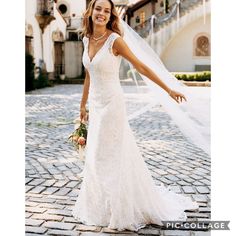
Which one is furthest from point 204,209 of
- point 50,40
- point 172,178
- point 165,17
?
point 165,17

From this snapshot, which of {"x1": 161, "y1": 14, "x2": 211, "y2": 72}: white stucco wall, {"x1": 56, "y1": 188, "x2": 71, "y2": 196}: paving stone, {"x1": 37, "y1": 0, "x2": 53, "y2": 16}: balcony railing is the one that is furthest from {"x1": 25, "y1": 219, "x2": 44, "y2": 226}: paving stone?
{"x1": 161, "y1": 14, "x2": 211, "y2": 72}: white stucco wall

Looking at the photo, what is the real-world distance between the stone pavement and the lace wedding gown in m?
0.14

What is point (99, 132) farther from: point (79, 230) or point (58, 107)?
point (58, 107)

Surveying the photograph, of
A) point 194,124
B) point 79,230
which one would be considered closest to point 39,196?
point 79,230

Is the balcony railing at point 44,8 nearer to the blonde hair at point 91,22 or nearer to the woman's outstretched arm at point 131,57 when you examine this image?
the blonde hair at point 91,22

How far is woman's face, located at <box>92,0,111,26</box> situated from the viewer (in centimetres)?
339

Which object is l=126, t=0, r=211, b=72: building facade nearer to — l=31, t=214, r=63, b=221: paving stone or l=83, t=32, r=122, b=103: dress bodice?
l=83, t=32, r=122, b=103: dress bodice

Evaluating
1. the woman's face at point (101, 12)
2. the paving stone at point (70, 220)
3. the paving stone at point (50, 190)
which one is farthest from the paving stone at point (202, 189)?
the woman's face at point (101, 12)

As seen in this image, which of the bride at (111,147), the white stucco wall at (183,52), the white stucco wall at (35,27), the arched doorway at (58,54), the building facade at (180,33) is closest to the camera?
the bride at (111,147)

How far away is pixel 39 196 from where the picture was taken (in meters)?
4.48

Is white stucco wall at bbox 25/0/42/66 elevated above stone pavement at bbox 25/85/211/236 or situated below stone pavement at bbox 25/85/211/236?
above

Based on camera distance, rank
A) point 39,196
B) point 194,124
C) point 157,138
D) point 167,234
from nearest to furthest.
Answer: point 167,234 → point 194,124 → point 39,196 → point 157,138

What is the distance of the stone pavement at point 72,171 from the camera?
371 cm
